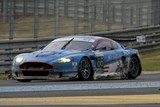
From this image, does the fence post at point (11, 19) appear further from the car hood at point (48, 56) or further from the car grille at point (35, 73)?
the car grille at point (35, 73)

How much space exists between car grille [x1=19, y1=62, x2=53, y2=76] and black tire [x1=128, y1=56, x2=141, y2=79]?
315cm

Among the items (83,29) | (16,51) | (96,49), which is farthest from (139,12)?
(96,49)

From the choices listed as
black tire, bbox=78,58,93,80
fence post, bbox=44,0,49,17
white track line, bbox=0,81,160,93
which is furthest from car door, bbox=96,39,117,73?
fence post, bbox=44,0,49,17

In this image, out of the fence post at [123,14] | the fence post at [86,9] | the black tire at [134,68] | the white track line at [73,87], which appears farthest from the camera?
the fence post at [123,14]

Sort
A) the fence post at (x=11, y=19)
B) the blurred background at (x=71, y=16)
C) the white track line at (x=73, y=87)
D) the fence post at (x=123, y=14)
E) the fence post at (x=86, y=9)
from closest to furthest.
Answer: the white track line at (x=73, y=87)
the fence post at (x=11, y=19)
the blurred background at (x=71, y=16)
the fence post at (x=86, y=9)
the fence post at (x=123, y=14)

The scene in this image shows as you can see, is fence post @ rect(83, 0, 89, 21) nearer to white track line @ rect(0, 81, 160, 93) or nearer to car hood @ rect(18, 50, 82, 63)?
car hood @ rect(18, 50, 82, 63)

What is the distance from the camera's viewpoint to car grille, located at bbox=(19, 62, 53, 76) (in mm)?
14227

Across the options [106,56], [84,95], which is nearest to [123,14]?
[106,56]

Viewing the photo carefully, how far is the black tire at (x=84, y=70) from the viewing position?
47.5 feet

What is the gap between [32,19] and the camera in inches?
917

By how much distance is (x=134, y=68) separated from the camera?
16656mm

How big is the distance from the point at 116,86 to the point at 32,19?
11790mm

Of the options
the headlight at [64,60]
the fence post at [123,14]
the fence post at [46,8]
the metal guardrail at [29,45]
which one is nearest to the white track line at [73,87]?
the headlight at [64,60]

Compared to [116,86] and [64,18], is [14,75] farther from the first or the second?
[64,18]
